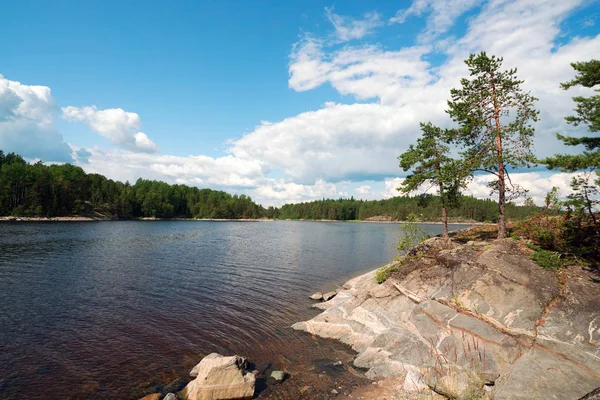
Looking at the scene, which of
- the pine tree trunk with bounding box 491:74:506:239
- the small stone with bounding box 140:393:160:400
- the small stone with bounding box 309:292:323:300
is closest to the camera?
the small stone with bounding box 140:393:160:400

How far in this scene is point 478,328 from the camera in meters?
14.8

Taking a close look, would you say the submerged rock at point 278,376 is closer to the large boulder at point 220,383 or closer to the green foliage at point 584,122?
the large boulder at point 220,383

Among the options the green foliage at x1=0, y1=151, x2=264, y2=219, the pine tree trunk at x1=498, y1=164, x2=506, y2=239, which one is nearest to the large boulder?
the pine tree trunk at x1=498, y1=164, x2=506, y2=239

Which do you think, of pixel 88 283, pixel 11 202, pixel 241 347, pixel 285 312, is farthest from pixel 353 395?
pixel 11 202

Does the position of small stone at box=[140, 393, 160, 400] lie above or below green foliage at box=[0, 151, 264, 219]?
below

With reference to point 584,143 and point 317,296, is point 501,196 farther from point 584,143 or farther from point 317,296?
point 317,296

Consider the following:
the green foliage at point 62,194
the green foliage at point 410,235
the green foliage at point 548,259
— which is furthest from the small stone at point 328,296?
the green foliage at point 62,194

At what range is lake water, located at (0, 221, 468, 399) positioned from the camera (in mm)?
14641

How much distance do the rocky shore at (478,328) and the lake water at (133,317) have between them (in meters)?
4.50

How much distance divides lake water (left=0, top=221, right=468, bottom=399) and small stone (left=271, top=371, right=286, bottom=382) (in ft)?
5.01

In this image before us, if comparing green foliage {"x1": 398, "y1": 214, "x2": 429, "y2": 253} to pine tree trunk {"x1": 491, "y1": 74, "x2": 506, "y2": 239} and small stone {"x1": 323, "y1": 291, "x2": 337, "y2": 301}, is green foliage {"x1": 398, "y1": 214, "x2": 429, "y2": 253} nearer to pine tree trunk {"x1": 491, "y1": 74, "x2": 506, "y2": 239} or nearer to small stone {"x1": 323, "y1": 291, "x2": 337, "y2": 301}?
pine tree trunk {"x1": 491, "y1": 74, "x2": 506, "y2": 239}

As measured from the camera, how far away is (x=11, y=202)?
118688mm

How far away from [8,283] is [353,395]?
3409 cm

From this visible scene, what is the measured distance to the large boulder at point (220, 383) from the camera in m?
12.7
